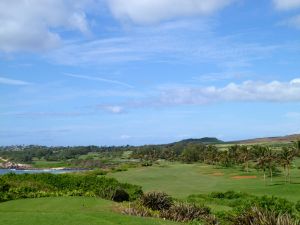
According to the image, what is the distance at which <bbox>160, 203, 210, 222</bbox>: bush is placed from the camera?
2300 cm

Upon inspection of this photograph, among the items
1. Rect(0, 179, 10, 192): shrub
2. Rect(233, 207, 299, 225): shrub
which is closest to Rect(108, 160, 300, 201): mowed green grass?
Rect(0, 179, 10, 192): shrub

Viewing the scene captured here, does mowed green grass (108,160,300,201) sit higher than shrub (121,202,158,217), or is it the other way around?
shrub (121,202,158,217)

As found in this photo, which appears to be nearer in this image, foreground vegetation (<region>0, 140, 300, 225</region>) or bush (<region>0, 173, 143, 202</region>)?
foreground vegetation (<region>0, 140, 300, 225</region>)

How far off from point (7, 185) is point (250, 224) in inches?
891

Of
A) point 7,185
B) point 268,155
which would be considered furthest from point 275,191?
point 7,185

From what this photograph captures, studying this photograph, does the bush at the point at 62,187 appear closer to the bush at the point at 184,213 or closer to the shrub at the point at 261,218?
the bush at the point at 184,213

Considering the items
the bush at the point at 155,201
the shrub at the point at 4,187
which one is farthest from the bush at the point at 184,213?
the shrub at the point at 4,187

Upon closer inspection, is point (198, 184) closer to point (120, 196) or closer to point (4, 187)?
point (120, 196)

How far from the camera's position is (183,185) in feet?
255

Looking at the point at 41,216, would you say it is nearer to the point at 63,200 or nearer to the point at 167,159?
the point at 63,200

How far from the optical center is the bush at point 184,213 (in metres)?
23.0

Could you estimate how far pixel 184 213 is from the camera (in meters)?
23.7

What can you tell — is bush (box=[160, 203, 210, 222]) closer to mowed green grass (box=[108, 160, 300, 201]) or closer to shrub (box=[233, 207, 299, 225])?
shrub (box=[233, 207, 299, 225])

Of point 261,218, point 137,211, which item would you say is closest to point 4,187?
point 137,211
